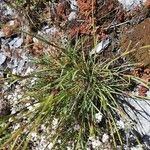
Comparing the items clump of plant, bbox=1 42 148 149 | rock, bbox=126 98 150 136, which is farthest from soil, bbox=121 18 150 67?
rock, bbox=126 98 150 136

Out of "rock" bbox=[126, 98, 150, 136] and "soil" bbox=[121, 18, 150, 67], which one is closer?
"rock" bbox=[126, 98, 150, 136]

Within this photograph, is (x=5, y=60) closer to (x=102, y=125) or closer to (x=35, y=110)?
(x=35, y=110)

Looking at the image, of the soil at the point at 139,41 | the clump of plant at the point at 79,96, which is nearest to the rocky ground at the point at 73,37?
the soil at the point at 139,41

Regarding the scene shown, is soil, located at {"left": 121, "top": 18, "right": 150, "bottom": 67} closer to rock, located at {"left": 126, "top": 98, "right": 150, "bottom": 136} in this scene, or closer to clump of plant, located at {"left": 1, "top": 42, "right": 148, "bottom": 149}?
clump of plant, located at {"left": 1, "top": 42, "right": 148, "bottom": 149}

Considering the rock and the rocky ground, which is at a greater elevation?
the rocky ground

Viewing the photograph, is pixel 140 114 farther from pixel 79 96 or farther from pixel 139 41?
pixel 139 41

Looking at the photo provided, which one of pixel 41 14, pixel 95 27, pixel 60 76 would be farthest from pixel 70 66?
pixel 41 14

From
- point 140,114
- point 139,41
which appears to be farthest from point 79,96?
point 139,41
